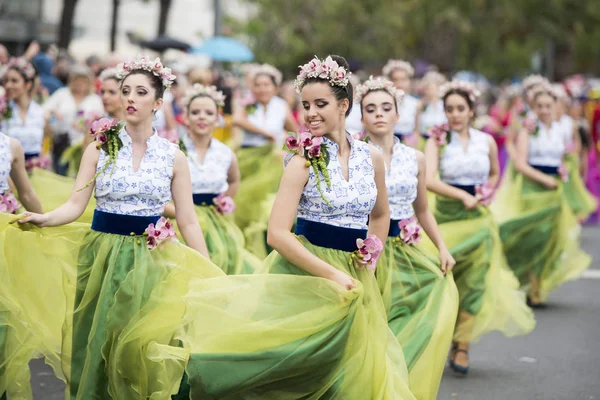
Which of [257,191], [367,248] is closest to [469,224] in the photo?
[367,248]

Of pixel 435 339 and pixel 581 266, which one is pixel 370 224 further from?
pixel 581 266

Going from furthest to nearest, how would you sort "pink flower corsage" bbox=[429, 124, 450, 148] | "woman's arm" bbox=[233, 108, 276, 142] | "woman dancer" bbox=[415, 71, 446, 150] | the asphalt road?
"woman dancer" bbox=[415, 71, 446, 150] < "woman's arm" bbox=[233, 108, 276, 142] < "pink flower corsage" bbox=[429, 124, 450, 148] < the asphalt road

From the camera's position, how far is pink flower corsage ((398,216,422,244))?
24.0ft

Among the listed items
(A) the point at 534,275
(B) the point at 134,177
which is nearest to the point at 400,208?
(B) the point at 134,177

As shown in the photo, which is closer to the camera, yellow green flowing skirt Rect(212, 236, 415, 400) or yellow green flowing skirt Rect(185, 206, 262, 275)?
yellow green flowing skirt Rect(212, 236, 415, 400)

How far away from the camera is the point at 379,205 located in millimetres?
6031

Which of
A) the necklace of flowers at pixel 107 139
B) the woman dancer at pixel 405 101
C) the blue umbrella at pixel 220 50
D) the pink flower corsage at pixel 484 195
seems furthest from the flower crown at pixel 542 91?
the blue umbrella at pixel 220 50

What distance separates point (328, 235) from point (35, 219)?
1.61 metres

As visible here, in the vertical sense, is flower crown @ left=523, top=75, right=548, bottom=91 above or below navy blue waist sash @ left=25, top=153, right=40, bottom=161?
above

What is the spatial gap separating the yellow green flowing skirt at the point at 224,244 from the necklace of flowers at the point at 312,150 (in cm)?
286

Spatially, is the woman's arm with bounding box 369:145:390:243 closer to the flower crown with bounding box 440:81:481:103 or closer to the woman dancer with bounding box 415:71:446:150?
the flower crown with bounding box 440:81:481:103

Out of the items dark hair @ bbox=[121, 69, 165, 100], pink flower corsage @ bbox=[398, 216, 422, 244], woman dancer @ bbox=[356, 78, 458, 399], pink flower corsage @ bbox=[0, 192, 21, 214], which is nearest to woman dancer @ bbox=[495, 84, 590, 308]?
woman dancer @ bbox=[356, 78, 458, 399]

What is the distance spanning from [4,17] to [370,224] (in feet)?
109

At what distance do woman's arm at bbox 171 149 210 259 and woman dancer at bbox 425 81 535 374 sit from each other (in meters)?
2.81
